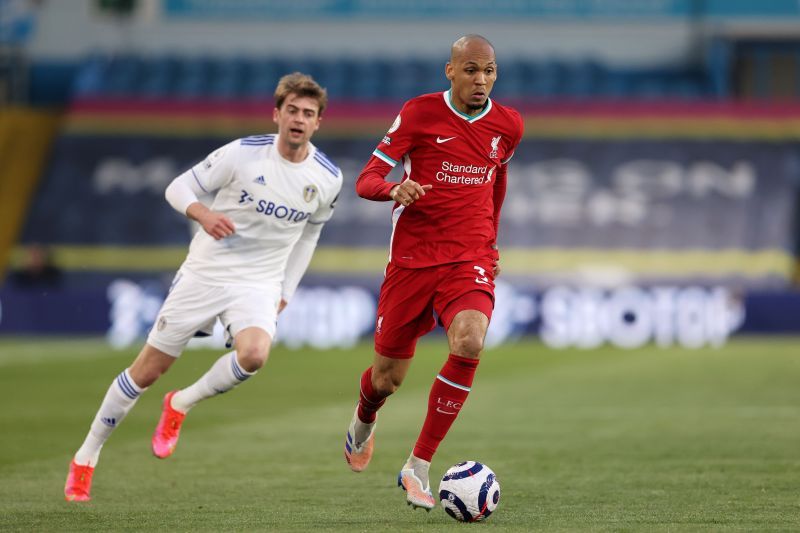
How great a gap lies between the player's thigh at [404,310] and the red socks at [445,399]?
1.34 feet

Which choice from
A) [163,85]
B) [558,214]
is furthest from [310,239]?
[163,85]

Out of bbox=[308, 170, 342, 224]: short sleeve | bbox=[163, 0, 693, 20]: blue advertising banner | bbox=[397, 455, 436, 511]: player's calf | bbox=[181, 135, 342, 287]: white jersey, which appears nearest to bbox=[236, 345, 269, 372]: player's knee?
bbox=[181, 135, 342, 287]: white jersey

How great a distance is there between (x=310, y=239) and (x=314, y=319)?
14.2 meters

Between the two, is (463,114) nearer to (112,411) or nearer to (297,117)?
(297,117)

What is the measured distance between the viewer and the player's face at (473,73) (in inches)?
286

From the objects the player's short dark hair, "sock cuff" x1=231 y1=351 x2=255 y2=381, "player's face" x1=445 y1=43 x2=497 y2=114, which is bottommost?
"sock cuff" x1=231 y1=351 x2=255 y2=381

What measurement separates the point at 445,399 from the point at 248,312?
4.79ft

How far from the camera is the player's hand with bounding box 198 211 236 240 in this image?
7.58 m

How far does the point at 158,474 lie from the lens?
28.2 ft

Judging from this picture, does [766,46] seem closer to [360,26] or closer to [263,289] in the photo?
[360,26]

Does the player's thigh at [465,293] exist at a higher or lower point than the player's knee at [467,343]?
higher

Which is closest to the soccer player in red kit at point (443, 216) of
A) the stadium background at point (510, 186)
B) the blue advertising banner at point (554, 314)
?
the stadium background at point (510, 186)

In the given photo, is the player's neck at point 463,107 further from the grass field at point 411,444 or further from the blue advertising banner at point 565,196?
the blue advertising banner at point 565,196

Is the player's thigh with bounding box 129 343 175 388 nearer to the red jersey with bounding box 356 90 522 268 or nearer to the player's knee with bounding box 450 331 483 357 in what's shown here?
the red jersey with bounding box 356 90 522 268
